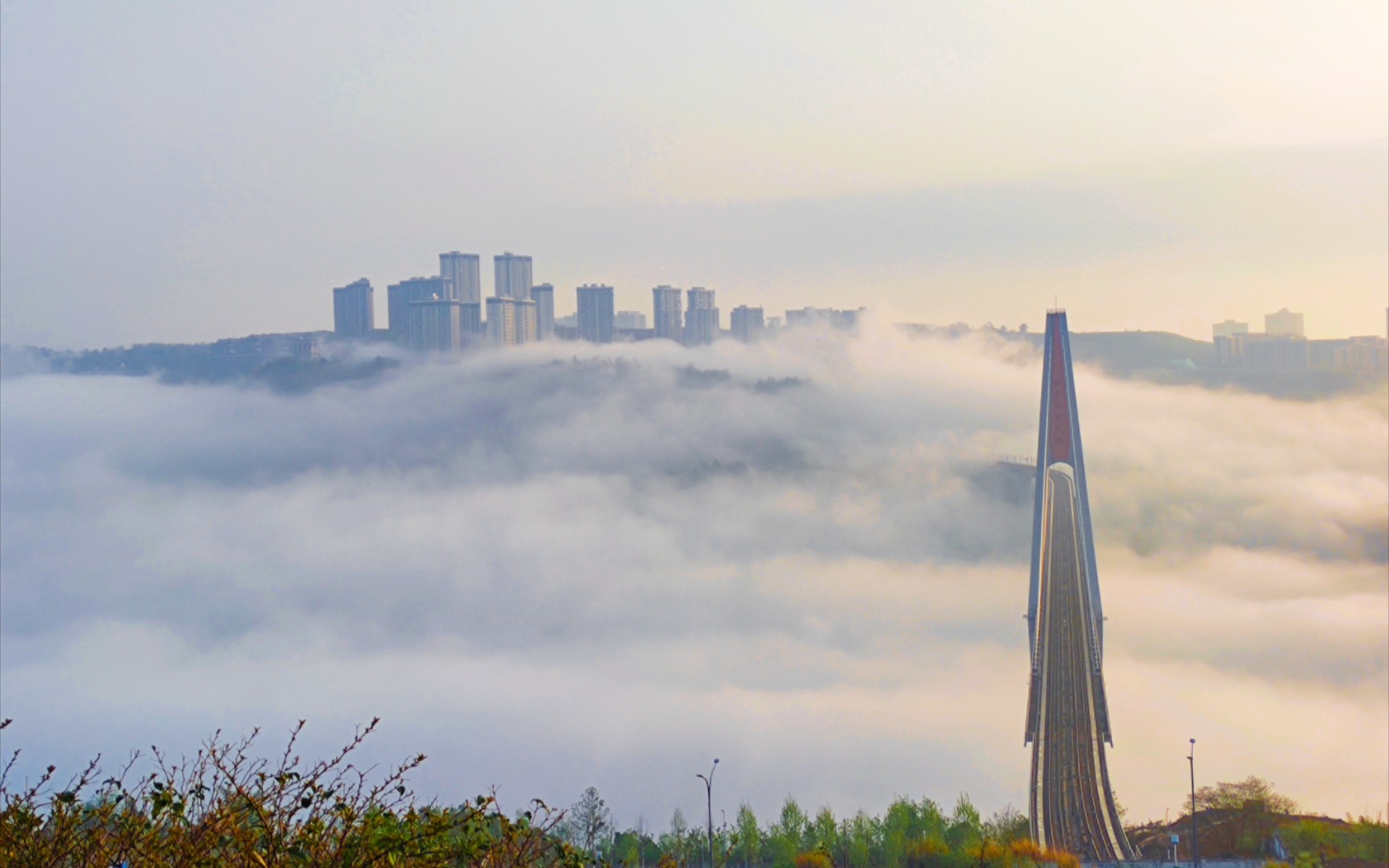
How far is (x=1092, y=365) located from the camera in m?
122

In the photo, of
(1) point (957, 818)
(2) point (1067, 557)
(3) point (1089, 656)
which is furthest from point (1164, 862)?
(2) point (1067, 557)

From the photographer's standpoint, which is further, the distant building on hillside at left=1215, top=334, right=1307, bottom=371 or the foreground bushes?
the distant building on hillside at left=1215, top=334, right=1307, bottom=371

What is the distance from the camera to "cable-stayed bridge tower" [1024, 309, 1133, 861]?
31703 millimetres

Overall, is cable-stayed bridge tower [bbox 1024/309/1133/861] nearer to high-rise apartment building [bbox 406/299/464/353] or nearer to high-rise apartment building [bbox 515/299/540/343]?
high-rise apartment building [bbox 406/299/464/353]

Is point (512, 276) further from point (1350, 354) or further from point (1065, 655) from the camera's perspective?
point (1065, 655)

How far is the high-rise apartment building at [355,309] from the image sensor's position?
13100 centimetres

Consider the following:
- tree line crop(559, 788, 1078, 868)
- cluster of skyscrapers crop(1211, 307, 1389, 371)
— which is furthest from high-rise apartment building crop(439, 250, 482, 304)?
tree line crop(559, 788, 1078, 868)

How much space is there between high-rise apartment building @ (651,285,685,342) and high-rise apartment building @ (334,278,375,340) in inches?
1033

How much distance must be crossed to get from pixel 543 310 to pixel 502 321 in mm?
5055

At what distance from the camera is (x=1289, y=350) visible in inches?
4535

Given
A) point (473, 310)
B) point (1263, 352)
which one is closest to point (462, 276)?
point (473, 310)

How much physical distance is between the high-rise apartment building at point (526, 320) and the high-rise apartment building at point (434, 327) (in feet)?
17.8

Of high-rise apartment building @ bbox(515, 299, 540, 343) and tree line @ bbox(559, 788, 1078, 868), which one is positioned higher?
high-rise apartment building @ bbox(515, 299, 540, 343)

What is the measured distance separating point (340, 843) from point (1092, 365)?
122 meters
